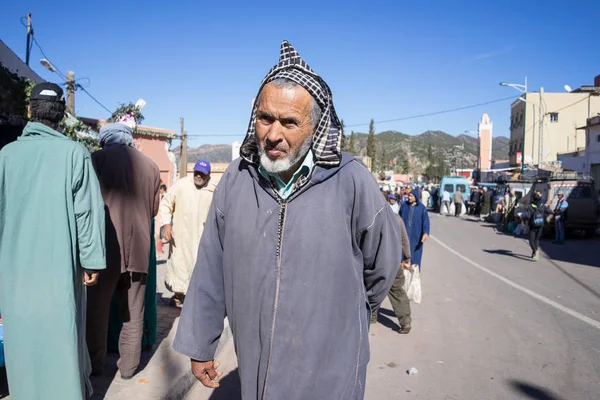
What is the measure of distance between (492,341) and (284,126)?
4892 mm

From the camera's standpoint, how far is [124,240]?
3613mm

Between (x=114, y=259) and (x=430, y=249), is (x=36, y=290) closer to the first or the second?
(x=114, y=259)

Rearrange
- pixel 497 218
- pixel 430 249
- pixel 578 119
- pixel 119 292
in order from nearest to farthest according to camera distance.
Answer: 1. pixel 119 292
2. pixel 430 249
3. pixel 497 218
4. pixel 578 119

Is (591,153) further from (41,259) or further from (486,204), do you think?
(41,259)

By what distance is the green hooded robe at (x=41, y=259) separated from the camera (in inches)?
104

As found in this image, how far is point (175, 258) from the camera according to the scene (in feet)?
18.8

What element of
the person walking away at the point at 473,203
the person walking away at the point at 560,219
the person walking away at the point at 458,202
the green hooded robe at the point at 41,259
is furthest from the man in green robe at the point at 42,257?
the person walking away at the point at 473,203

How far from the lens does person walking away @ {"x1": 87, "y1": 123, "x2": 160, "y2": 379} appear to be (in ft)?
11.7

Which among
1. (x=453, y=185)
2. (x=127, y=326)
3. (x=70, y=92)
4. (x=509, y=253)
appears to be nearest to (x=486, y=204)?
(x=453, y=185)

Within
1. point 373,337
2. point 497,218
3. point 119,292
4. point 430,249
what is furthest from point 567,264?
point 497,218

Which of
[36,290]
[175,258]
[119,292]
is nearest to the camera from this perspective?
[36,290]

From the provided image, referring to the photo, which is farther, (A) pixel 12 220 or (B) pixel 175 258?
(B) pixel 175 258

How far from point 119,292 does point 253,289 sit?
2.21 m

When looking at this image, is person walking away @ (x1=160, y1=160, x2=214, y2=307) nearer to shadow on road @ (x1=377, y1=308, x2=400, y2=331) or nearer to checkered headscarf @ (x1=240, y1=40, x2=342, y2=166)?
shadow on road @ (x1=377, y1=308, x2=400, y2=331)
